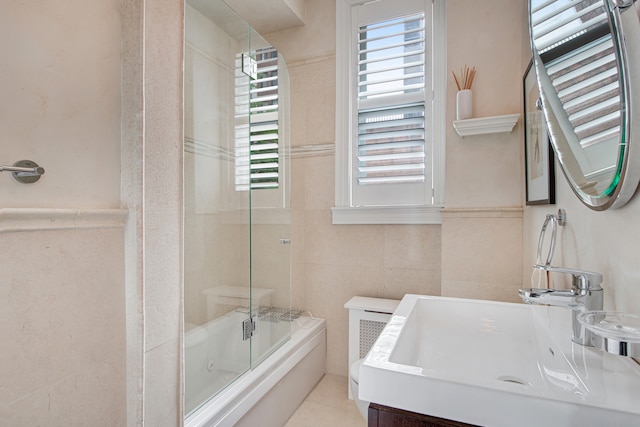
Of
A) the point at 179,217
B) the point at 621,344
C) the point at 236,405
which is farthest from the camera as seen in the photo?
the point at 236,405

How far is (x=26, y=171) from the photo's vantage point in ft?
2.56

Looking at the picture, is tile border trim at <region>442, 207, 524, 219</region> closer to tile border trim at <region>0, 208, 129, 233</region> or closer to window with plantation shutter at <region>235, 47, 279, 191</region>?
window with plantation shutter at <region>235, 47, 279, 191</region>

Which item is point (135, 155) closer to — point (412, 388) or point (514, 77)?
point (412, 388)

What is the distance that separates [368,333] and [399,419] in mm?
1380

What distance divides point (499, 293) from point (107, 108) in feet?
5.98

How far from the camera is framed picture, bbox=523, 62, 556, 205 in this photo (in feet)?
3.91

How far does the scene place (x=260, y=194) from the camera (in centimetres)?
194

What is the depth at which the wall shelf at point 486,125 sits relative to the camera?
160 centimetres

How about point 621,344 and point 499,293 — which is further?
point 499,293

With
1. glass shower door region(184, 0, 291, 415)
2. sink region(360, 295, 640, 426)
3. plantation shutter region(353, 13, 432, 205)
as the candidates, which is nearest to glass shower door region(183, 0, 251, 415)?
glass shower door region(184, 0, 291, 415)

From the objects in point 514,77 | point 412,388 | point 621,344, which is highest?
point 514,77

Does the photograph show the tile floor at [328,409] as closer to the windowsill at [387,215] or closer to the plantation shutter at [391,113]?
the windowsill at [387,215]

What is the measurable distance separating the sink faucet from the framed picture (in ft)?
1.73

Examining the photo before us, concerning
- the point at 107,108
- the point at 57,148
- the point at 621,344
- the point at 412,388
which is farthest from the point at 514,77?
the point at 57,148
